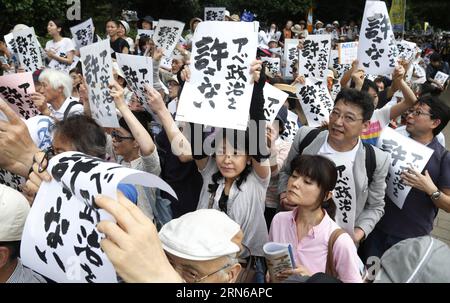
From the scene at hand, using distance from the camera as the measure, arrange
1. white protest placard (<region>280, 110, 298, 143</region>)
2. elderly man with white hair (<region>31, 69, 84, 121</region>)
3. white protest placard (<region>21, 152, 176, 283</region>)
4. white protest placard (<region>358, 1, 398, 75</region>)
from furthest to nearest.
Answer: white protest placard (<region>358, 1, 398, 75</region>)
white protest placard (<region>280, 110, 298, 143</region>)
elderly man with white hair (<region>31, 69, 84, 121</region>)
white protest placard (<region>21, 152, 176, 283</region>)

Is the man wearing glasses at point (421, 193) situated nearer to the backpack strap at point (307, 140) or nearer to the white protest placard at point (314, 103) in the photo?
the backpack strap at point (307, 140)

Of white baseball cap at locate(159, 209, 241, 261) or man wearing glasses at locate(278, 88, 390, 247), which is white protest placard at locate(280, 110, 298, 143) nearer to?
man wearing glasses at locate(278, 88, 390, 247)

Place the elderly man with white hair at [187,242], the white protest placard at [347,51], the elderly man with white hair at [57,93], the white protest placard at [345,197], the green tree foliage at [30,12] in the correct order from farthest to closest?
the green tree foliage at [30,12] < the white protest placard at [347,51] < the elderly man with white hair at [57,93] < the white protest placard at [345,197] < the elderly man with white hair at [187,242]

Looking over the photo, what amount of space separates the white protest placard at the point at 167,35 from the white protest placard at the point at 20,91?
126 inches

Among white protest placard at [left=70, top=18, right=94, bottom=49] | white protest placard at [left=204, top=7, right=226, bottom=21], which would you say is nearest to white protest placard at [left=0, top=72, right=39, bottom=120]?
white protest placard at [left=70, top=18, right=94, bottom=49]

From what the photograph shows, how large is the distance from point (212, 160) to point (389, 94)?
317 cm

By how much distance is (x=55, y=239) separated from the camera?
1.52 meters

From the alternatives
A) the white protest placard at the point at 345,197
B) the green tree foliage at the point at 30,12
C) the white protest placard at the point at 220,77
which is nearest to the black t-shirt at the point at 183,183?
the white protest placard at the point at 220,77

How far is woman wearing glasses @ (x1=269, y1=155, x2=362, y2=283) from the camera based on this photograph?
7.26 ft

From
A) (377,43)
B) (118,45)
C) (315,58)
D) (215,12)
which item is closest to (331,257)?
(377,43)

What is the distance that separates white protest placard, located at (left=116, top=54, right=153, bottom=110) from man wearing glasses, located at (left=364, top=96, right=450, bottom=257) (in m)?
2.11

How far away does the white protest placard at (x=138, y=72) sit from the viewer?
10.9 feet

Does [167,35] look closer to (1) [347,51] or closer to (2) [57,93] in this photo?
(1) [347,51]

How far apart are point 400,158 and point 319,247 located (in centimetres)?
118
